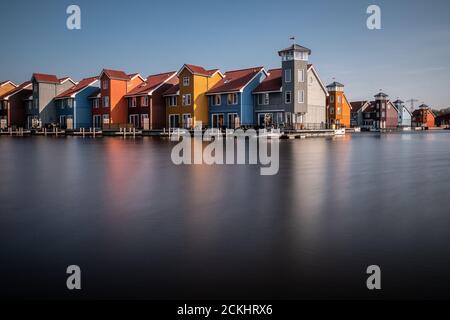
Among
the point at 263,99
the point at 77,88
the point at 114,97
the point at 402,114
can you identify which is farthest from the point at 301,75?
the point at 402,114

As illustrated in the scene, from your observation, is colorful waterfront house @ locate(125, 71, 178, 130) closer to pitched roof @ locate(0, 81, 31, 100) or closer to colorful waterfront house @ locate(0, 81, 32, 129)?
colorful waterfront house @ locate(0, 81, 32, 129)

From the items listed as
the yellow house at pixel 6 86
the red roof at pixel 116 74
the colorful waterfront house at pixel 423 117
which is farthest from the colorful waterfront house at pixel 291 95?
the colorful waterfront house at pixel 423 117

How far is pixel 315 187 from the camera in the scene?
39.6ft

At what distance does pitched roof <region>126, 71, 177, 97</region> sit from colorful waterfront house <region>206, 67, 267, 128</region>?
29.2 feet

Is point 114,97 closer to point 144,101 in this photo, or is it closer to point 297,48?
point 144,101

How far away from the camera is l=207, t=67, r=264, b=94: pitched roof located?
5612cm

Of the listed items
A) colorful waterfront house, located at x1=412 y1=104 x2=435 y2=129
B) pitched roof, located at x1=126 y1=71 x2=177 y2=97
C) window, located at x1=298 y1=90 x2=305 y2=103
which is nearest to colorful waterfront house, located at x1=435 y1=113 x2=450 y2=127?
colorful waterfront house, located at x1=412 y1=104 x2=435 y2=129

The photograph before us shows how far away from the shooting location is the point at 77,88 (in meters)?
71.9

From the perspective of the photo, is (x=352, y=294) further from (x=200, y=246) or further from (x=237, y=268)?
(x=200, y=246)

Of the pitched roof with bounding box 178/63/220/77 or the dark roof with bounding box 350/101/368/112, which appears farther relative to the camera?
the dark roof with bounding box 350/101/368/112

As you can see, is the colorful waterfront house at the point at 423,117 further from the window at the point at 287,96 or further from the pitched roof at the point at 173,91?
the pitched roof at the point at 173,91
